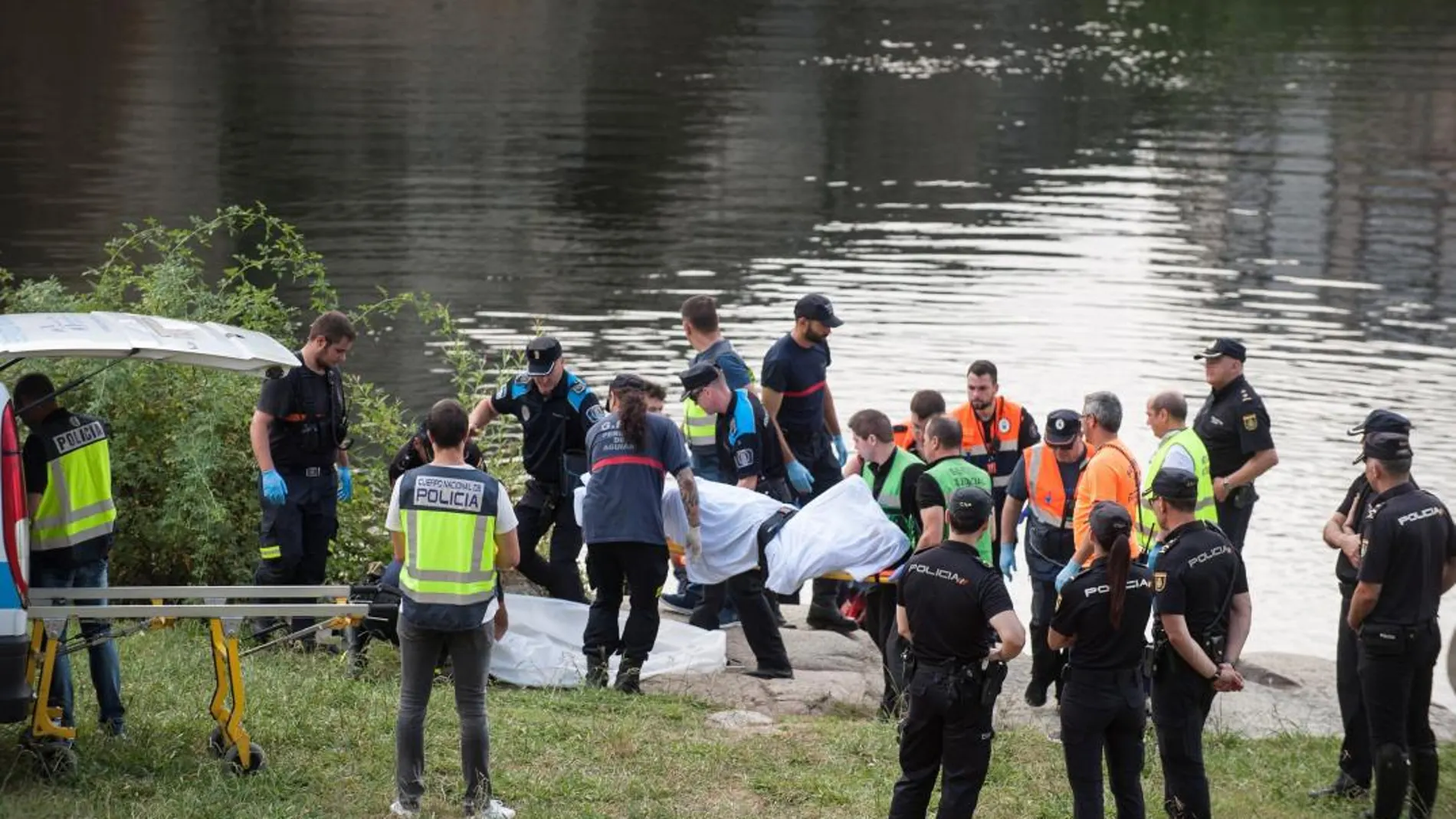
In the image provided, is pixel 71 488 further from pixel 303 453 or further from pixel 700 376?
pixel 700 376

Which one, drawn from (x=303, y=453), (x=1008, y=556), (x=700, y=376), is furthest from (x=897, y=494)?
(x=303, y=453)

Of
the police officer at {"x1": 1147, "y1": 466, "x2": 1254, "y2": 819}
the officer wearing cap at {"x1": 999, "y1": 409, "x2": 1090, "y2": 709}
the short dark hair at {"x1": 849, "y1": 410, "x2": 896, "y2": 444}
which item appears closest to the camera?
the police officer at {"x1": 1147, "y1": 466, "x2": 1254, "y2": 819}

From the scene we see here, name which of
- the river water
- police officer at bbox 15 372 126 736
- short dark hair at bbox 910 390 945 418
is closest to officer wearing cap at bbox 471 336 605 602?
short dark hair at bbox 910 390 945 418

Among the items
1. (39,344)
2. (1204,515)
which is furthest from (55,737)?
(1204,515)

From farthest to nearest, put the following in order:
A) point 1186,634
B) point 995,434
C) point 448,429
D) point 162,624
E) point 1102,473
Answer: point 995,434, point 1102,473, point 162,624, point 1186,634, point 448,429

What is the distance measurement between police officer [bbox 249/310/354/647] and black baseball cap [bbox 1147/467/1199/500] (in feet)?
15.4

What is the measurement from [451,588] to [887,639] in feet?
11.1

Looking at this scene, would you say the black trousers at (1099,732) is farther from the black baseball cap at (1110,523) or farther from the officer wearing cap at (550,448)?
the officer wearing cap at (550,448)

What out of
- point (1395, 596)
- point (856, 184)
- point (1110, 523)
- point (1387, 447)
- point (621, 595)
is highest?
point (856, 184)

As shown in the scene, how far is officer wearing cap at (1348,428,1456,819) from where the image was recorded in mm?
8375

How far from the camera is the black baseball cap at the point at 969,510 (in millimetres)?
7539

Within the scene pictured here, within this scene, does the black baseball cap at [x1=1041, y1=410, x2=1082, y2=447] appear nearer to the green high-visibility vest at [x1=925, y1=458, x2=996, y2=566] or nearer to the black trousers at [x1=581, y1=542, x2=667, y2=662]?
the green high-visibility vest at [x1=925, y1=458, x2=996, y2=566]

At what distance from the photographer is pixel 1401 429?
854 cm

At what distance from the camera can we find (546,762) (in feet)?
28.6
